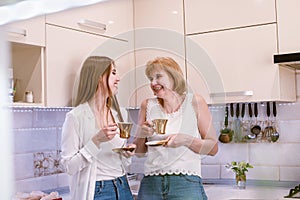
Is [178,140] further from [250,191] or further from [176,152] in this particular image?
[250,191]

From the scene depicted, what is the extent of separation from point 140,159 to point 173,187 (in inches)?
20.8

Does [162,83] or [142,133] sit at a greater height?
[162,83]

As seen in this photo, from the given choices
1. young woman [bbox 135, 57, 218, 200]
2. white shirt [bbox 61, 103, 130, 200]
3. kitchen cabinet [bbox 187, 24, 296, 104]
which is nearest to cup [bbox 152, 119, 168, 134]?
young woman [bbox 135, 57, 218, 200]

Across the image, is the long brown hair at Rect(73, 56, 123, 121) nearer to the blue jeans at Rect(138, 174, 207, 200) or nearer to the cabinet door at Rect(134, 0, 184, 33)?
the blue jeans at Rect(138, 174, 207, 200)

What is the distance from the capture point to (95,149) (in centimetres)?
114

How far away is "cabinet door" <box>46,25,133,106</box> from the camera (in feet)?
4.30

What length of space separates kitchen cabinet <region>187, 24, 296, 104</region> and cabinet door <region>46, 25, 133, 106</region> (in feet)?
1.27

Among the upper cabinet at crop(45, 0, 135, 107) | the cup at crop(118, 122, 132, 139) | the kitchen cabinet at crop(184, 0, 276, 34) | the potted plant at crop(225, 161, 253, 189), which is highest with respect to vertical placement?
the kitchen cabinet at crop(184, 0, 276, 34)

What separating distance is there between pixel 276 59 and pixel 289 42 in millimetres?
83

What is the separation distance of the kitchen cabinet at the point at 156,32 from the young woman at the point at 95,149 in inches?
18.2

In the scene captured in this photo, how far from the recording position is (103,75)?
4.14ft

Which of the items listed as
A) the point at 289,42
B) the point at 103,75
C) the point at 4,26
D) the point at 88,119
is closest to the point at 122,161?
the point at 88,119

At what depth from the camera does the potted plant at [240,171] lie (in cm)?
163

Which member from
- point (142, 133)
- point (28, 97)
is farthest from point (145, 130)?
point (28, 97)
